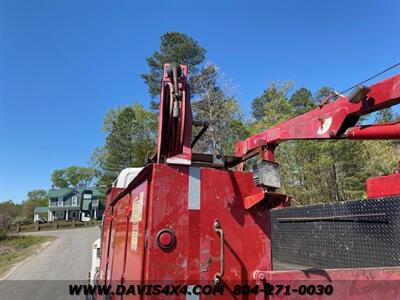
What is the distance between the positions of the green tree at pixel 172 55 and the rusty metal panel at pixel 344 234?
3427 centimetres

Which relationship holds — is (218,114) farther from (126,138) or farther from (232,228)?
(232,228)

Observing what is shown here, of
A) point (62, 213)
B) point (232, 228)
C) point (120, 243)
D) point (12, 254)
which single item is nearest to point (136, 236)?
point (232, 228)

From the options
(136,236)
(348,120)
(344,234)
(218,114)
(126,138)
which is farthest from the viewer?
(126,138)

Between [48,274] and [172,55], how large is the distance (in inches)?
1083

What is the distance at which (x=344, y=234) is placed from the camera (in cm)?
367

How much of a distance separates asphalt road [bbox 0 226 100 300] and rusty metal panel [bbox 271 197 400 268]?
9.43m

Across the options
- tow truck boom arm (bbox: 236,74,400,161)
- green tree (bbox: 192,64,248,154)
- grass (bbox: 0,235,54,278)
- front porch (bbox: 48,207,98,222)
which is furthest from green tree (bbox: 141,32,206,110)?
front porch (bbox: 48,207,98,222)

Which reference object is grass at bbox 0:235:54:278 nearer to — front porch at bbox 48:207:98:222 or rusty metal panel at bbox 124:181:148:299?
rusty metal panel at bbox 124:181:148:299

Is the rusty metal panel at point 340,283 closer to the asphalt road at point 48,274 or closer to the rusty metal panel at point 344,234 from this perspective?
the rusty metal panel at point 344,234

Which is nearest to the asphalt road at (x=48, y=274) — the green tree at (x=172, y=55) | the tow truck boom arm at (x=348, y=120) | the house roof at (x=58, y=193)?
the tow truck boom arm at (x=348, y=120)

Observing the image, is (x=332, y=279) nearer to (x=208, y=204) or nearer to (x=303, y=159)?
(x=208, y=204)

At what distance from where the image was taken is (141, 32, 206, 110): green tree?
39.0m

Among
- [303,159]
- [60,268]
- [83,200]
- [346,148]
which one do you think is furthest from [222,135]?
[83,200]

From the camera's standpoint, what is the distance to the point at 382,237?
335cm
